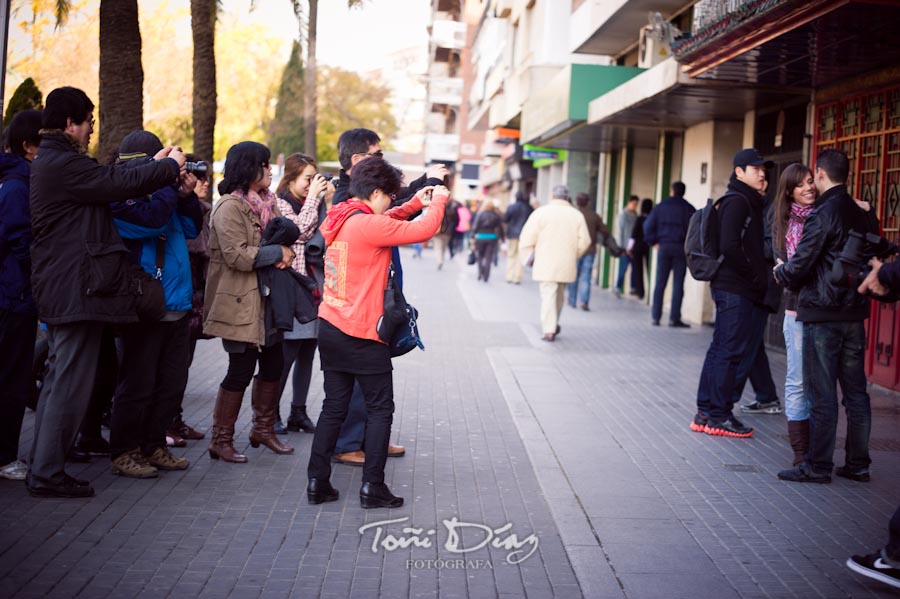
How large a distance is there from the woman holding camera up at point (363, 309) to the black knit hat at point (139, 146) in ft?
4.09

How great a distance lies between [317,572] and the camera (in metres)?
5.03

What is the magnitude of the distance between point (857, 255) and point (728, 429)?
279 centimetres

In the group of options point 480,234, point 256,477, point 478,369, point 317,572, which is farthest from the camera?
point 480,234

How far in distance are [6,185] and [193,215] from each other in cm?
109

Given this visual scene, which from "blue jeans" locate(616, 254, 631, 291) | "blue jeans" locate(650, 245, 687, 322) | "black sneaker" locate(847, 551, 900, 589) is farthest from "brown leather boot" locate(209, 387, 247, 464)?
"blue jeans" locate(616, 254, 631, 291)

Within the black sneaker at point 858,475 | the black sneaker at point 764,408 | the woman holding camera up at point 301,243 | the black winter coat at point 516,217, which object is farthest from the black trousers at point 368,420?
the black winter coat at point 516,217

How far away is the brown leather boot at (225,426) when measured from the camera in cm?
708

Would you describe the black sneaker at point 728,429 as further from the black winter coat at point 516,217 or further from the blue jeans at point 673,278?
the black winter coat at point 516,217

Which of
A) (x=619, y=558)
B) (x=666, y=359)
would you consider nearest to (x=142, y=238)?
(x=619, y=558)

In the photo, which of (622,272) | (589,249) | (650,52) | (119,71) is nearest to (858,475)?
(119,71)

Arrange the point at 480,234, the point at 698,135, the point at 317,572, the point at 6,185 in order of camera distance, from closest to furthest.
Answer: the point at 317,572 → the point at 6,185 → the point at 698,135 → the point at 480,234

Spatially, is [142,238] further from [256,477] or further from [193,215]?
[256,477]

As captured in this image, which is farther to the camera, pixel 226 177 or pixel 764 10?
pixel 764 10

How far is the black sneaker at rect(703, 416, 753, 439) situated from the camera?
27.9 feet
